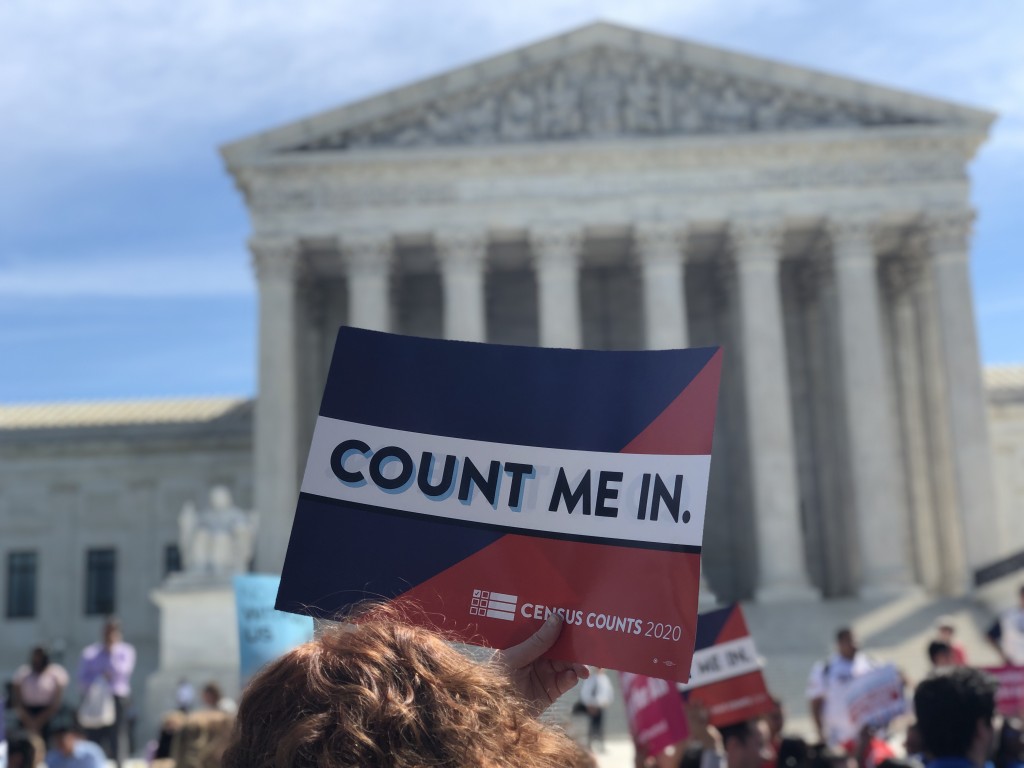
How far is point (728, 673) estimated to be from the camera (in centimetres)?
1118

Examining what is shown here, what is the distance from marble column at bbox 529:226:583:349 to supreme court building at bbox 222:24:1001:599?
77 mm

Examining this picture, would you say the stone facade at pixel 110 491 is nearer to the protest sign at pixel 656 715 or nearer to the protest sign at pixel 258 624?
the protest sign at pixel 258 624

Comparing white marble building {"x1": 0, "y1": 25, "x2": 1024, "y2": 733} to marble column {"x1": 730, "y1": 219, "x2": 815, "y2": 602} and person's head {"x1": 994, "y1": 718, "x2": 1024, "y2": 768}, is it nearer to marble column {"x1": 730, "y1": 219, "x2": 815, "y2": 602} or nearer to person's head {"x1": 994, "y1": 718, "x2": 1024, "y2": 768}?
marble column {"x1": 730, "y1": 219, "x2": 815, "y2": 602}

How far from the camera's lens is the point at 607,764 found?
25.8 metres

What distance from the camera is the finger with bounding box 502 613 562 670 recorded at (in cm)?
366

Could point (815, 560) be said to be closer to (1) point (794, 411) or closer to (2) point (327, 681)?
(1) point (794, 411)

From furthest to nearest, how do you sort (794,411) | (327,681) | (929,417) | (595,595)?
(794,411) < (929,417) < (595,595) < (327,681)

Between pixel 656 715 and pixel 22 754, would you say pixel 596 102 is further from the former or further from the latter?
pixel 656 715

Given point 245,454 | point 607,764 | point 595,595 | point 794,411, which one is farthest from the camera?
point 245,454

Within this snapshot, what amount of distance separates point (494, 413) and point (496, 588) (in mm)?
556

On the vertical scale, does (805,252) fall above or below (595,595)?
above

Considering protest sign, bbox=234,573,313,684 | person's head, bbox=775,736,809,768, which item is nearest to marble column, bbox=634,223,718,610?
protest sign, bbox=234,573,313,684

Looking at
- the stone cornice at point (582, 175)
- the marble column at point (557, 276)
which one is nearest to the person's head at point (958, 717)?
the marble column at point (557, 276)

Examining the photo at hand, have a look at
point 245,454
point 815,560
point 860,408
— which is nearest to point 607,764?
point 860,408
